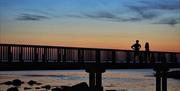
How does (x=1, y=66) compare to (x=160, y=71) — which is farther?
(x=160, y=71)

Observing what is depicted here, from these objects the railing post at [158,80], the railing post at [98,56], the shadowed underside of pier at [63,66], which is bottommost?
the railing post at [158,80]

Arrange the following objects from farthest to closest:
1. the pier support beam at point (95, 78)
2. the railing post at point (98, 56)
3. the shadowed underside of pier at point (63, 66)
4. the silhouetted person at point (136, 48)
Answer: the silhouetted person at point (136, 48)
the railing post at point (98, 56)
the pier support beam at point (95, 78)
the shadowed underside of pier at point (63, 66)

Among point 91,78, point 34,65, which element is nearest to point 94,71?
point 91,78

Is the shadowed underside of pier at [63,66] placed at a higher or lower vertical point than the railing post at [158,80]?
higher

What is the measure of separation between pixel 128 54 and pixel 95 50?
3.73 m

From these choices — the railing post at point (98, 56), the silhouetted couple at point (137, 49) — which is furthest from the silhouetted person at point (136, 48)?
the railing post at point (98, 56)

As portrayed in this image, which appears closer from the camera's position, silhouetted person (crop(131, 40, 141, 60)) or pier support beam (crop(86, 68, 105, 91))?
pier support beam (crop(86, 68, 105, 91))

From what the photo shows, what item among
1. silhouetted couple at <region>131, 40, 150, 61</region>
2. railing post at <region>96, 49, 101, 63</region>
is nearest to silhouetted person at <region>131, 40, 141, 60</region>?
silhouetted couple at <region>131, 40, 150, 61</region>

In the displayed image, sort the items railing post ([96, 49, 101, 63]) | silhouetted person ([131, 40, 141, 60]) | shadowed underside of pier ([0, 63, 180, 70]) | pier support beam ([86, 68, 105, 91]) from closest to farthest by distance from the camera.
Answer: shadowed underside of pier ([0, 63, 180, 70])
pier support beam ([86, 68, 105, 91])
railing post ([96, 49, 101, 63])
silhouetted person ([131, 40, 141, 60])

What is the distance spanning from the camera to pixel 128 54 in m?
30.4

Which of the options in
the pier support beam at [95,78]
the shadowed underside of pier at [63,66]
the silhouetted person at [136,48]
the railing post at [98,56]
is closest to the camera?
the shadowed underside of pier at [63,66]

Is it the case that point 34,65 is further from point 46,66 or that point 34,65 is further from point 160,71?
point 160,71

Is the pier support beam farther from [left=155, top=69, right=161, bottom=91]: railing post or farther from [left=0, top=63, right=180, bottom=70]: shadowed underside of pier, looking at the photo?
[left=155, top=69, right=161, bottom=91]: railing post

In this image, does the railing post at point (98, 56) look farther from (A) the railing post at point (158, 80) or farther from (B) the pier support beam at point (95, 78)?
(A) the railing post at point (158, 80)
